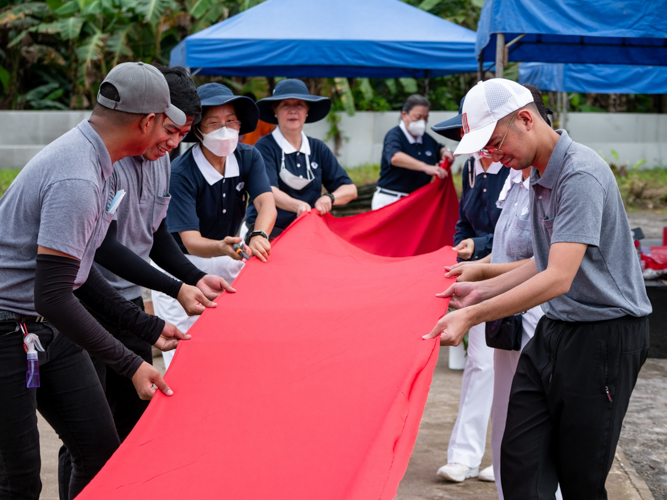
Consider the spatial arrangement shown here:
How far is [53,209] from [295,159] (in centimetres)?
278

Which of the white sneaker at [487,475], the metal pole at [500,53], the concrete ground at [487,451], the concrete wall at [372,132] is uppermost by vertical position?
the metal pole at [500,53]

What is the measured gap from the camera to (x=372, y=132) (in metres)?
15.5

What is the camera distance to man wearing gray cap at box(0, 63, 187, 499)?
197cm

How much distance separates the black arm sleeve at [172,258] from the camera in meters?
3.09

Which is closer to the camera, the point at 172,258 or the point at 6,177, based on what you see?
the point at 172,258

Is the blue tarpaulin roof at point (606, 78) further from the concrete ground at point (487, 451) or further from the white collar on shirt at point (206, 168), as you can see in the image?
the white collar on shirt at point (206, 168)

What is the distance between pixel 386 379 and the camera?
230 centimetres

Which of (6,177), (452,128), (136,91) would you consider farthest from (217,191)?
(6,177)

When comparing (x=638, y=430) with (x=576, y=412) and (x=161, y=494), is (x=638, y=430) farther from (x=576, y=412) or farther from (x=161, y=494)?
(x=161, y=494)

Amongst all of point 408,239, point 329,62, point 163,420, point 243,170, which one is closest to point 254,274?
point 243,170

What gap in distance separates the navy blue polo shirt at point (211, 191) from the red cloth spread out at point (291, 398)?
23.0 inches

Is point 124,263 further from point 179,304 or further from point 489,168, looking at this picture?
point 489,168

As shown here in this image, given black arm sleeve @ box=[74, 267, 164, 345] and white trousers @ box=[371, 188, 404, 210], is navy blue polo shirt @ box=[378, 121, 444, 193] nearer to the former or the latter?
white trousers @ box=[371, 188, 404, 210]

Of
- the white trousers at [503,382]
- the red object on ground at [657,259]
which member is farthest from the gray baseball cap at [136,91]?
the red object on ground at [657,259]
